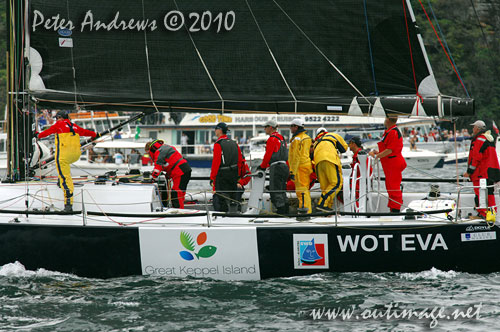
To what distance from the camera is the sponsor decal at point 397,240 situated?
28.5 ft

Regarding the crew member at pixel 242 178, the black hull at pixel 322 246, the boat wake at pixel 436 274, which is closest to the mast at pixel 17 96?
the black hull at pixel 322 246

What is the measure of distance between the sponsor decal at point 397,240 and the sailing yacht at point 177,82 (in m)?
0.39

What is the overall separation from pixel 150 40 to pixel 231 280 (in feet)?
11.5

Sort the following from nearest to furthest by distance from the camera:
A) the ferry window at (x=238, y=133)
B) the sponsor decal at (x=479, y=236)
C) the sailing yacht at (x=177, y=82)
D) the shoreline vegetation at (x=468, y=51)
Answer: the sponsor decal at (x=479, y=236)
the sailing yacht at (x=177, y=82)
the ferry window at (x=238, y=133)
the shoreline vegetation at (x=468, y=51)

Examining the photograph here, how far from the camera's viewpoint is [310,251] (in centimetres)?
876

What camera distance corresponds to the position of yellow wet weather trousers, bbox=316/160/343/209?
945 cm

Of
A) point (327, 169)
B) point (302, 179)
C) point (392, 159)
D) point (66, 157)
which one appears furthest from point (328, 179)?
point (66, 157)

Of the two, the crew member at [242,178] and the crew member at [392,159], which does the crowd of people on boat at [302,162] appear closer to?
the crew member at [392,159]

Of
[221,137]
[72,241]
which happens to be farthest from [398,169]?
[72,241]

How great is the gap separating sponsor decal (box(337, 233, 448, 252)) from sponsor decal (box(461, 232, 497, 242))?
0.25 metres

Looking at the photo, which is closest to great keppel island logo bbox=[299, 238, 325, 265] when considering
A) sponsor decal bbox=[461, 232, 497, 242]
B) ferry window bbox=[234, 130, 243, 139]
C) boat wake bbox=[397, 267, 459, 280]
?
boat wake bbox=[397, 267, 459, 280]

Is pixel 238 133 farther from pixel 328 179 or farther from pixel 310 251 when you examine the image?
pixel 310 251

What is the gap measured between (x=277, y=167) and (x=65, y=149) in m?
2.86

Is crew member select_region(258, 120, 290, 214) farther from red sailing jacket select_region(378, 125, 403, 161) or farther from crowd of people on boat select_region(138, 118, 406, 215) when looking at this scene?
red sailing jacket select_region(378, 125, 403, 161)
